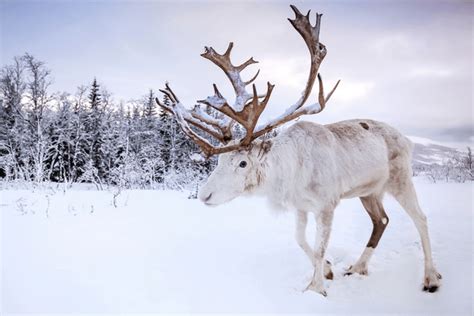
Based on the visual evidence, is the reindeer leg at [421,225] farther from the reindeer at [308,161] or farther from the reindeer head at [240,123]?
the reindeer head at [240,123]

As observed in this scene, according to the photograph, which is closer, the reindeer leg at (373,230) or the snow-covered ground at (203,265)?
the snow-covered ground at (203,265)

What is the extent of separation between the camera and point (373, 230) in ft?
14.1

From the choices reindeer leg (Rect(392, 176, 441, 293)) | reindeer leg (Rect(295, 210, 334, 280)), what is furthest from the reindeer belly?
reindeer leg (Rect(295, 210, 334, 280))

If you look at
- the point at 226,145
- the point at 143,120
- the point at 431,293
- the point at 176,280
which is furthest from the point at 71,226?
the point at 143,120

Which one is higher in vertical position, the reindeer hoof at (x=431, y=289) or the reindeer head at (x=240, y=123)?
the reindeer head at (x=240, y=123)

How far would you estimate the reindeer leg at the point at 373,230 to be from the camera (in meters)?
3.93

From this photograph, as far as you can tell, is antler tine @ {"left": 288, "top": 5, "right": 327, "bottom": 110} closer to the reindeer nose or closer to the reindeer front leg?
the reindeer front leg

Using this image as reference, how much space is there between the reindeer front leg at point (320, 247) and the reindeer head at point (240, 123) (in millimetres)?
830

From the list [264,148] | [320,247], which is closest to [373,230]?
[320,247]

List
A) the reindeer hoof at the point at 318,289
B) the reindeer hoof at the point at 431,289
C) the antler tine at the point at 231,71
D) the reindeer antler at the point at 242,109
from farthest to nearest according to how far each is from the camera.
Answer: the antler tine at the point at 231,71 < the reindeer antler at the point at 242,109 < the reindeer hoof at the point at 431,289 < the reindeer hoof at the point at 318,289

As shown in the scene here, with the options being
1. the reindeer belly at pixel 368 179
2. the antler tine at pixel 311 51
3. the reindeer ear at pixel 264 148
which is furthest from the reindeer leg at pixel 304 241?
the antler tine at pixel 311 51

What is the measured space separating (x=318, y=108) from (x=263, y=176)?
1087 millimetres

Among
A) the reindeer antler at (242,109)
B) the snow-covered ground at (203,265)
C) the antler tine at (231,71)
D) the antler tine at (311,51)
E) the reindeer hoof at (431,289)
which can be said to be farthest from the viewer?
the antler tine at (231,71)

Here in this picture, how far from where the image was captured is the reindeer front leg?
10.8 feet
